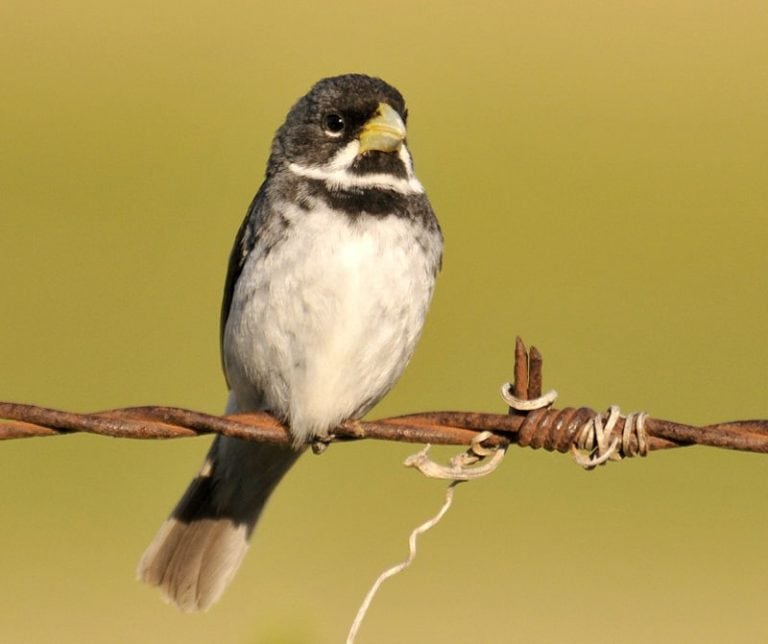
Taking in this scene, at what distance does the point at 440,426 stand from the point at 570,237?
5613 mm

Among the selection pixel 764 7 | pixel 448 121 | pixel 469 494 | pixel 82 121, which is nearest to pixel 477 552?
pixel 469 494

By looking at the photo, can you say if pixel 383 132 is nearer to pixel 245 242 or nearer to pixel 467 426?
pixel 245 242

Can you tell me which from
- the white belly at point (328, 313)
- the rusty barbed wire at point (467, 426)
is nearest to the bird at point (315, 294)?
the white belly at point (328, 313)

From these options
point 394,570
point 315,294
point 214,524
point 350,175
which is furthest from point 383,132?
point 394,570

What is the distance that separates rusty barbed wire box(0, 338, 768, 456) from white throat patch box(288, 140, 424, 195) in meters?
1.54

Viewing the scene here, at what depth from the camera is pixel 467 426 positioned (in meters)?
4.55

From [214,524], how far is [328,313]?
4.17ft

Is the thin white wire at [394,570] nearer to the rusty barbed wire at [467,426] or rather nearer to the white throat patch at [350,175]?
the rusty barbed wire at [467,426]

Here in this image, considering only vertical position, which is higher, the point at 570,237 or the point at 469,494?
the point at 570,237

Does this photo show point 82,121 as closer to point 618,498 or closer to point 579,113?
point 579,113

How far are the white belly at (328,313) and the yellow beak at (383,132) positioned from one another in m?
0.36

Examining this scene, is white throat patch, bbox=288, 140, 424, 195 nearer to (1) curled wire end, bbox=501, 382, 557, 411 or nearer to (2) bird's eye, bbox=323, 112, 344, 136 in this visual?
(2) bird's eye, bbox=323, 112, 344, 136

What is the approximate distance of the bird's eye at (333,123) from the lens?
6223 millimetres

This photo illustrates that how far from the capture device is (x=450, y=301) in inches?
374
